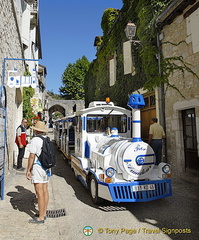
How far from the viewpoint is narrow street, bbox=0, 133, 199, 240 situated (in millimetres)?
2797

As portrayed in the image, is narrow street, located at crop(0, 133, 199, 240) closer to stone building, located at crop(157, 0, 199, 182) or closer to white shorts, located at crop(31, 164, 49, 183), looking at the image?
white shorts, located at crop(31, 164, 49, 183)

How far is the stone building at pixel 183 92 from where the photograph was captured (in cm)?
555

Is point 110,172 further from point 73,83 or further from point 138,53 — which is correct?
point 73,83

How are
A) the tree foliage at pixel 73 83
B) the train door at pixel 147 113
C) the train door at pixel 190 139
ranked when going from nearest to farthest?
the train door at pixel 190 139
the train door at pixel 147 113
the tree foliage at pixel 73 83

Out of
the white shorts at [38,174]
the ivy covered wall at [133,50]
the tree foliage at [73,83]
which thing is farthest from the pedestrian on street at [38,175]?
the tree foliage at [73,83]

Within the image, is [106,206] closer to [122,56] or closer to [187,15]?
[187,15]

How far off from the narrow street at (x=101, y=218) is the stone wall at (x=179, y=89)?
1.61m

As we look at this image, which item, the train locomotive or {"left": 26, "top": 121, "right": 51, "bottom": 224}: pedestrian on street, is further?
the train locomotive

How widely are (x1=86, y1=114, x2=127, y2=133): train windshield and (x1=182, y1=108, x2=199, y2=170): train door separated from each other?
82.2 inches

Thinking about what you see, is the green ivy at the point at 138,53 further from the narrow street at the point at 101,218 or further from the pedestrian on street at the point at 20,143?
the pedestrian on street at the point at 20,143

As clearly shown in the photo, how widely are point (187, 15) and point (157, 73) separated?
195 cm

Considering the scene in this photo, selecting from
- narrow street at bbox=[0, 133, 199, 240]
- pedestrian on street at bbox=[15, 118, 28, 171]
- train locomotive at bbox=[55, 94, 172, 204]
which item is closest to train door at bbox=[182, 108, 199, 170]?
narrow street at bbox=[0, 133, 199, 240]

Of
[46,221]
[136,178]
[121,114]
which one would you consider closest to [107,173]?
[136,178]

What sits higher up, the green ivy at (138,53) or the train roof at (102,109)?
the green ivy at (138,53)
